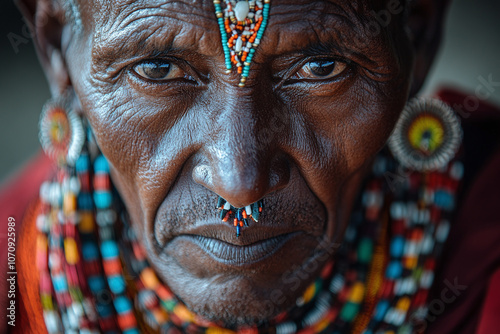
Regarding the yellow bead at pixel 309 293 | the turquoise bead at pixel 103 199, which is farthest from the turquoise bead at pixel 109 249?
the yellow bead at pixel 309 293

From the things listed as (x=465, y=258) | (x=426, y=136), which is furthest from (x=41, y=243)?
(x=465, y=258)

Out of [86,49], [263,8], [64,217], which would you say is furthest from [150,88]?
[64,217]

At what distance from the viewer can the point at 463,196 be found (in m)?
1.91

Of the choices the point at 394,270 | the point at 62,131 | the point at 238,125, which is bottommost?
the point at 394,270

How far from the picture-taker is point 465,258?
5.97ft

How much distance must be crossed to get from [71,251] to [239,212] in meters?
0.63

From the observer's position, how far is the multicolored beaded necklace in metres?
1.67

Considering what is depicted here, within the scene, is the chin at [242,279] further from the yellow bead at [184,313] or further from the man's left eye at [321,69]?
the man's left eye at [321,69]

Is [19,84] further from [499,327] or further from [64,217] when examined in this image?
[499,327]

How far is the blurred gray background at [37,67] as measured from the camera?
11.2 feet

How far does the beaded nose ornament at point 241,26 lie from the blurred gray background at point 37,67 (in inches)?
94.3

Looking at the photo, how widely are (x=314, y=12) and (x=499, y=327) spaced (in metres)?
1.01

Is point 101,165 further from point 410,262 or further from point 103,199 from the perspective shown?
point 410,262

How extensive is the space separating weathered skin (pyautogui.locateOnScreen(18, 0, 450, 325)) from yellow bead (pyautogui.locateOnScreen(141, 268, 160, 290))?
0.60 feet
